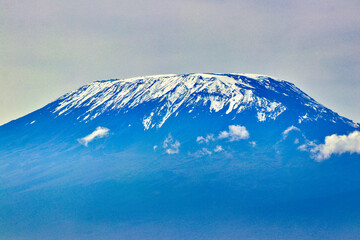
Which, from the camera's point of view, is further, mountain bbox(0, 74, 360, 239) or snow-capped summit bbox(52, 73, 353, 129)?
snow-capped summit bbox(52, 73, 353, 129)

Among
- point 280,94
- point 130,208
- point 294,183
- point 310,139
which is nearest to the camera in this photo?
point 130,208

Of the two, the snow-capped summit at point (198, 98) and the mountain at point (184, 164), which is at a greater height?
the snow-capped summit at point (198, 98)

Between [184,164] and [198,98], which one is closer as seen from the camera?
[184,164]

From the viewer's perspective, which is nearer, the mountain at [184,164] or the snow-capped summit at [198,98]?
the mountain at [184,164]

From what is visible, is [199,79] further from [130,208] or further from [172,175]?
[130,208]

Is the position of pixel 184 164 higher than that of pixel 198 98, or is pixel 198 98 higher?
pixel 198 98

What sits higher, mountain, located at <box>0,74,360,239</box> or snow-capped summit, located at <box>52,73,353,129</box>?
snow-capped summit, located at <box>52,73,353,129</box>

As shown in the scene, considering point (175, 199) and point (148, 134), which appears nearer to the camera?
point (175, 199)

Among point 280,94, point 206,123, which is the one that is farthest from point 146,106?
point 280,94
